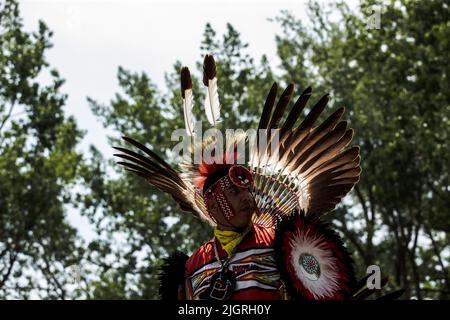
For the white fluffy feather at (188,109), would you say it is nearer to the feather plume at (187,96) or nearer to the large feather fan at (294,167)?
the feather plume at (187,96)

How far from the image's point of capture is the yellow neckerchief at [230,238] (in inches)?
233

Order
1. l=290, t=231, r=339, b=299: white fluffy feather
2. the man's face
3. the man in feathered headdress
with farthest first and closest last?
1. the man's face
2. the man in feathered headdress
3. l=290, t=231, r=339, b=299: white fluffy feather

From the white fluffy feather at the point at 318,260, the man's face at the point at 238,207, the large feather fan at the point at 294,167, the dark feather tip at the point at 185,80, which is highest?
the dark feather tip at the point at 185,80

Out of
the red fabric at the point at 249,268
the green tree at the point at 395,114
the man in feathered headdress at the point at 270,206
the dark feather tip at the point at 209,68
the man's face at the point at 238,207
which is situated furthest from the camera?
the green tree at the point at 395,114

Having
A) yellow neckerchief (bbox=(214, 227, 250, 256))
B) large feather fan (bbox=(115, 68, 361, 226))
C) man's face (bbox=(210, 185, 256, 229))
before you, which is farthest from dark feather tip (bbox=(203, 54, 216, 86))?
yellow neckerchief (bbox=(214, 227, 250, 256))

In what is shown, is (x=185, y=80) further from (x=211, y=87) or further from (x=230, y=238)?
(x=230, y=238)

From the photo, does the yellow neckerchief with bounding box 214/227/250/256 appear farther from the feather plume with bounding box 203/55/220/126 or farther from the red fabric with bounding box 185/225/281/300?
the feather plume with bounding box 203/55/220/126

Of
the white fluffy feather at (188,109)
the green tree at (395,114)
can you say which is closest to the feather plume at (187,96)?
the white fluffy feather at (188,109)

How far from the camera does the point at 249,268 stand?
5.71 metres

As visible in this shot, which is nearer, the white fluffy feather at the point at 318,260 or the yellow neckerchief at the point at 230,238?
the white fluffy feather at the point at 318,260

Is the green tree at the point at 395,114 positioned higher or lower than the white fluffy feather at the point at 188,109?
higher

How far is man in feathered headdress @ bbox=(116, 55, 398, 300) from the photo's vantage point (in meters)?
5.51

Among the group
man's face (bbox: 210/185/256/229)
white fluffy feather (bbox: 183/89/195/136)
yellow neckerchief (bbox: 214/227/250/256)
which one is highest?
white fluffy feather (bbox: 183/89/195/136)
